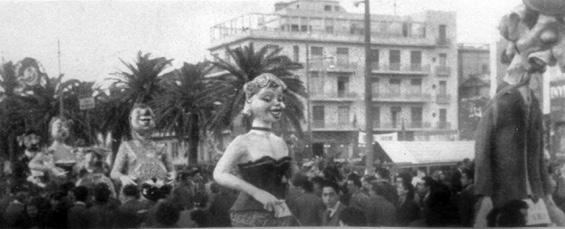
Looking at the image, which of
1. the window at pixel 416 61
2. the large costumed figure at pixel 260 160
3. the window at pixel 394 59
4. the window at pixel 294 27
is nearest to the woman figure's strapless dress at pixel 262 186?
the large costumed figure at pixel 260 160

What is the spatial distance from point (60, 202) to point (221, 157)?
1.32 meters

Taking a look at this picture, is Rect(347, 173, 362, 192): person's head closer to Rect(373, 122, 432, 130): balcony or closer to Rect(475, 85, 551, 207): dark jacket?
Rect(373, 122, 432, 130): balcony

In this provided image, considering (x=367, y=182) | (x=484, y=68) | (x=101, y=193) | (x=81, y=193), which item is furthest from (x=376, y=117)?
(x=81, y=193)

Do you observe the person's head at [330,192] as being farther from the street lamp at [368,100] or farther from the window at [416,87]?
the window at [416,87]

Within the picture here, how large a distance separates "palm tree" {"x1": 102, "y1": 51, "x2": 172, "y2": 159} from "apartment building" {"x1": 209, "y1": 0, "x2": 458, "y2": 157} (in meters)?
0.47

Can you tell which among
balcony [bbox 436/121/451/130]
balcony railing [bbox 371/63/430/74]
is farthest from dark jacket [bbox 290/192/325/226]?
balcony [bbox 436/121/451/130]

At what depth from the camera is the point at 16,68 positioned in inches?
264

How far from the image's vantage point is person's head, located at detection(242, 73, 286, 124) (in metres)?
6.05

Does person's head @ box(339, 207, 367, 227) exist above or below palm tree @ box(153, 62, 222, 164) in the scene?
below

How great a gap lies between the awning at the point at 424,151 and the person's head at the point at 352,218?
48 cm

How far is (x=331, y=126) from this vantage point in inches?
254

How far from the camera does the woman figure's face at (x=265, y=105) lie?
6.05 meters

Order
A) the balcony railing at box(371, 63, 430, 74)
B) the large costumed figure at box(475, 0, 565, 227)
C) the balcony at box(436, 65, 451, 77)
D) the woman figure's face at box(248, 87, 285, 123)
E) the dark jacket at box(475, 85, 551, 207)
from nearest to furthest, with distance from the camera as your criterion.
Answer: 1. the woman figure's face at box(248, 87, 285, 123)
2. the large costumed figure at box(475, 0, 565, 227)
3. the dark jacket at box(475, 85, 551, 207)
4. the balcony railing at box(371, 63, 430, 74)
5. the balcony at box(436, 65, 451, 77)

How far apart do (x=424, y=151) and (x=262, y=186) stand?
126cm
